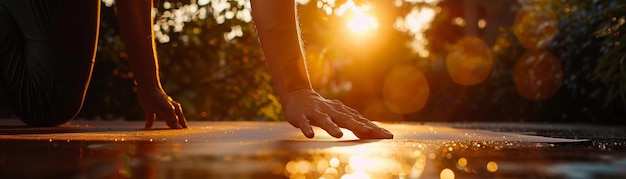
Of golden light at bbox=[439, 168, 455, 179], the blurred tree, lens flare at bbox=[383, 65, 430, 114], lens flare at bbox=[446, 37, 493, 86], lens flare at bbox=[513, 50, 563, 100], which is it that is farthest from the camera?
lens flare at bbox=[383, 65, 430, 114]

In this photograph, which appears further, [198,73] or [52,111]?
[198,73]

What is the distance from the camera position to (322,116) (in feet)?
6.48

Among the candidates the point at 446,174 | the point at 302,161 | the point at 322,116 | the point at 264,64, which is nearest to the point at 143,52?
the point at 322,116

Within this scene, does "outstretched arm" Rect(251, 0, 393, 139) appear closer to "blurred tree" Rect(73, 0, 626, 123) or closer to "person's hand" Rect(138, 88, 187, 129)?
"person's hand" Rect(138, 88, 187, 129)

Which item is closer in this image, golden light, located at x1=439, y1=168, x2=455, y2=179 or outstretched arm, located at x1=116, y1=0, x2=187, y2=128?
golden light, located at x1=439, y1=168, x2=455, y2=179

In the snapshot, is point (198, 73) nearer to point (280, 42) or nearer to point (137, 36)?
point (137, 36)

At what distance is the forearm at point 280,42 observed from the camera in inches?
83.7

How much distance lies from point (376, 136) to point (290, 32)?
38cm

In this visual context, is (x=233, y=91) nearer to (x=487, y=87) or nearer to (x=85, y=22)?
(x=85, y=22)

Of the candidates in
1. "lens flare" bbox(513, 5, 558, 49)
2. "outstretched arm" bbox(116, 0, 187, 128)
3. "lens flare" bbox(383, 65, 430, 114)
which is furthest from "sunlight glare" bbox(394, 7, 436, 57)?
"outstretched arm" bbox(116, 0, 187, 128)

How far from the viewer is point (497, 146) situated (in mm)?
1728

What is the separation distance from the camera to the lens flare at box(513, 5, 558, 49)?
6.54 m

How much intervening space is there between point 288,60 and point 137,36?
0.89 metres

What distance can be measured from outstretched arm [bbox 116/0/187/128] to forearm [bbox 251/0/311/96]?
2.41 ft
